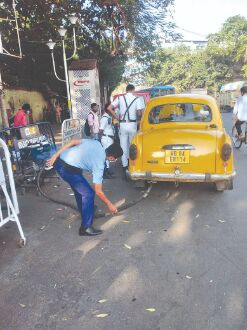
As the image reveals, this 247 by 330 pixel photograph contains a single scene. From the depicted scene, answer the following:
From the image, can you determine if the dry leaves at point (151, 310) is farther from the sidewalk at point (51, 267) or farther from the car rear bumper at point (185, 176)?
the car rear bumper at point (185, 176)

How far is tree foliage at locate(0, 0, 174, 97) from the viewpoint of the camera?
17.4m

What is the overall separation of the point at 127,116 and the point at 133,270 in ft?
15.2

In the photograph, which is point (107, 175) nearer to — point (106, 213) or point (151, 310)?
point (106, 213)

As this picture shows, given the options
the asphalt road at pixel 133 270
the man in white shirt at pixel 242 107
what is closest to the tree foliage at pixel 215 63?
the man in white shirt at pixel 242 107

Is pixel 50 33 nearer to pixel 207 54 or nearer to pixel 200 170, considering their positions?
pixel 200 170

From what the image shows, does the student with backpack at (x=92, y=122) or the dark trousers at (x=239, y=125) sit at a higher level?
the student with backpack at (x=92, y=122)

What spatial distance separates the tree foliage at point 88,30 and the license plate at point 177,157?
11.7m

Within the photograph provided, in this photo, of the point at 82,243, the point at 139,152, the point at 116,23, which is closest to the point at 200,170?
the point at 139,152

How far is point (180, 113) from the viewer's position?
686 cm

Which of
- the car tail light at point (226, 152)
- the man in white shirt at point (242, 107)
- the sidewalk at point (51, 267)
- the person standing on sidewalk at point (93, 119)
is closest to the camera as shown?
the sidewalk at point (51, 267)

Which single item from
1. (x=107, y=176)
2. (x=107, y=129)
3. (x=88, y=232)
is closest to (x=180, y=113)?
(x=107, y=129)

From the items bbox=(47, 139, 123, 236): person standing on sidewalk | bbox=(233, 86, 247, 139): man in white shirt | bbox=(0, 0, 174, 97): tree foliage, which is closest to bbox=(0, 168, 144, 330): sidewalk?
bbox=(47, 139, 123, 236): person standing on sidewalk

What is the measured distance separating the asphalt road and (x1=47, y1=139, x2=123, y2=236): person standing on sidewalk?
0.33 meters

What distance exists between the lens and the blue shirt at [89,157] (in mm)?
4332
